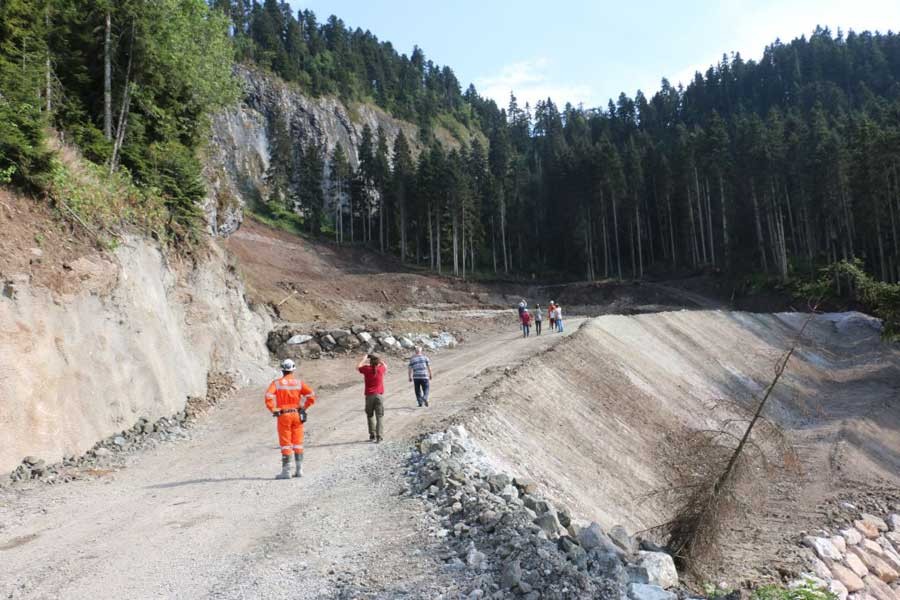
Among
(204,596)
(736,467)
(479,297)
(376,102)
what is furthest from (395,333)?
(376,102)

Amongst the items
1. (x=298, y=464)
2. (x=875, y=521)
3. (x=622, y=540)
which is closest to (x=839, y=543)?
(x=875, y=521)

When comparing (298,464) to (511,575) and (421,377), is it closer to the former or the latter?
(511,575)

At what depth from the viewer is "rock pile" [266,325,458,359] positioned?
75.8 feet

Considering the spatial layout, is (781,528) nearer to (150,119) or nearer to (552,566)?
(552,566)

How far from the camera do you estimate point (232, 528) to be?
267 inches

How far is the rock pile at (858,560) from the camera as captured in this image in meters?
10.7

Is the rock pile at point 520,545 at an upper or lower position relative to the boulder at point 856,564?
upper

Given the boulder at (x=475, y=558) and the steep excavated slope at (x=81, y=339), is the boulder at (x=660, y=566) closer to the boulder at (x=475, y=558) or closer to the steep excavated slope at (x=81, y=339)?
the boulder at (x=475, y=558)

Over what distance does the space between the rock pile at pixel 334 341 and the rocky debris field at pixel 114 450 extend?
721 cm

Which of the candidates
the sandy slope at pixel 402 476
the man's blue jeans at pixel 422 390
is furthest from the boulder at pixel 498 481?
the man's blue jeans at pixel 422 390

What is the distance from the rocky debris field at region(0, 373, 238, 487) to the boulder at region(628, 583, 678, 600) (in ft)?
29.6

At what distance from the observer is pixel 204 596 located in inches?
201

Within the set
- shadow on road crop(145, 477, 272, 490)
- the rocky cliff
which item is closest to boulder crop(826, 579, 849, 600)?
shadow on road crop(145, 477, 272, 490)

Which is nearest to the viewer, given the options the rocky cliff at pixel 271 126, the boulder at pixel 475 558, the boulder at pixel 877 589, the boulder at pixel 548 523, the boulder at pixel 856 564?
the boulder at pixel 475 558
